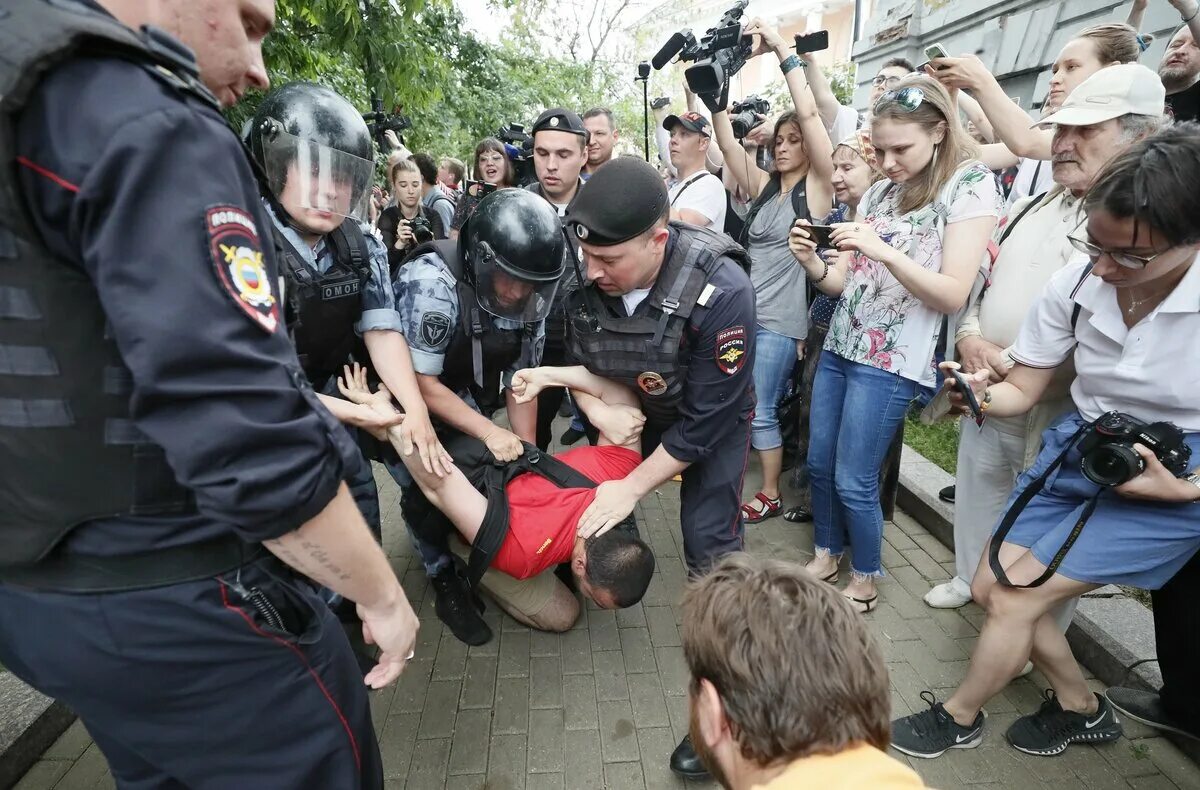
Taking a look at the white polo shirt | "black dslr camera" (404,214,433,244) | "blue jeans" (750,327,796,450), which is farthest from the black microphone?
the white polo shirt

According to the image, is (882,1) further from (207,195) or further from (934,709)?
(207,195)

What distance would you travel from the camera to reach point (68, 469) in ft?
3.11

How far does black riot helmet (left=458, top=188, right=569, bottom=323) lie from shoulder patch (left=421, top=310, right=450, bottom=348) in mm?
177

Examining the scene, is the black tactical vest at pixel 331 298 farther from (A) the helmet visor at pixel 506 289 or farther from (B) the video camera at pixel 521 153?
(B) the video camera at pixel 521 153

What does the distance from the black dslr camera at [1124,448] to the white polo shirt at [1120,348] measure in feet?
0.25

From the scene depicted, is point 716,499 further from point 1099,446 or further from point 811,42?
point 811,42

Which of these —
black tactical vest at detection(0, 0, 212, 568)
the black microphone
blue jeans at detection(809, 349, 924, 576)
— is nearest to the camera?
black tactical vest at detection(0, 0, 212, 568)

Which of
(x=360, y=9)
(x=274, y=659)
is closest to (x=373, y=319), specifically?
(x=274, y=659)

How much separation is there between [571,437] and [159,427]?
419 centimetres

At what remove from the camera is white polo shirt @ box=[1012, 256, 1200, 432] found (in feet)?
5.68

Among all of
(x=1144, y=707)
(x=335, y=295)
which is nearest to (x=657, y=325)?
(x=335, y=295)

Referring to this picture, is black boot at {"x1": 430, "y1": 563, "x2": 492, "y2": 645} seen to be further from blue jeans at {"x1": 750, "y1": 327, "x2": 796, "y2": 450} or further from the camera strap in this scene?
the camera strap

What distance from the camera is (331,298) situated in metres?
2.30

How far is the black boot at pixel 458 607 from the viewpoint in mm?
2885
